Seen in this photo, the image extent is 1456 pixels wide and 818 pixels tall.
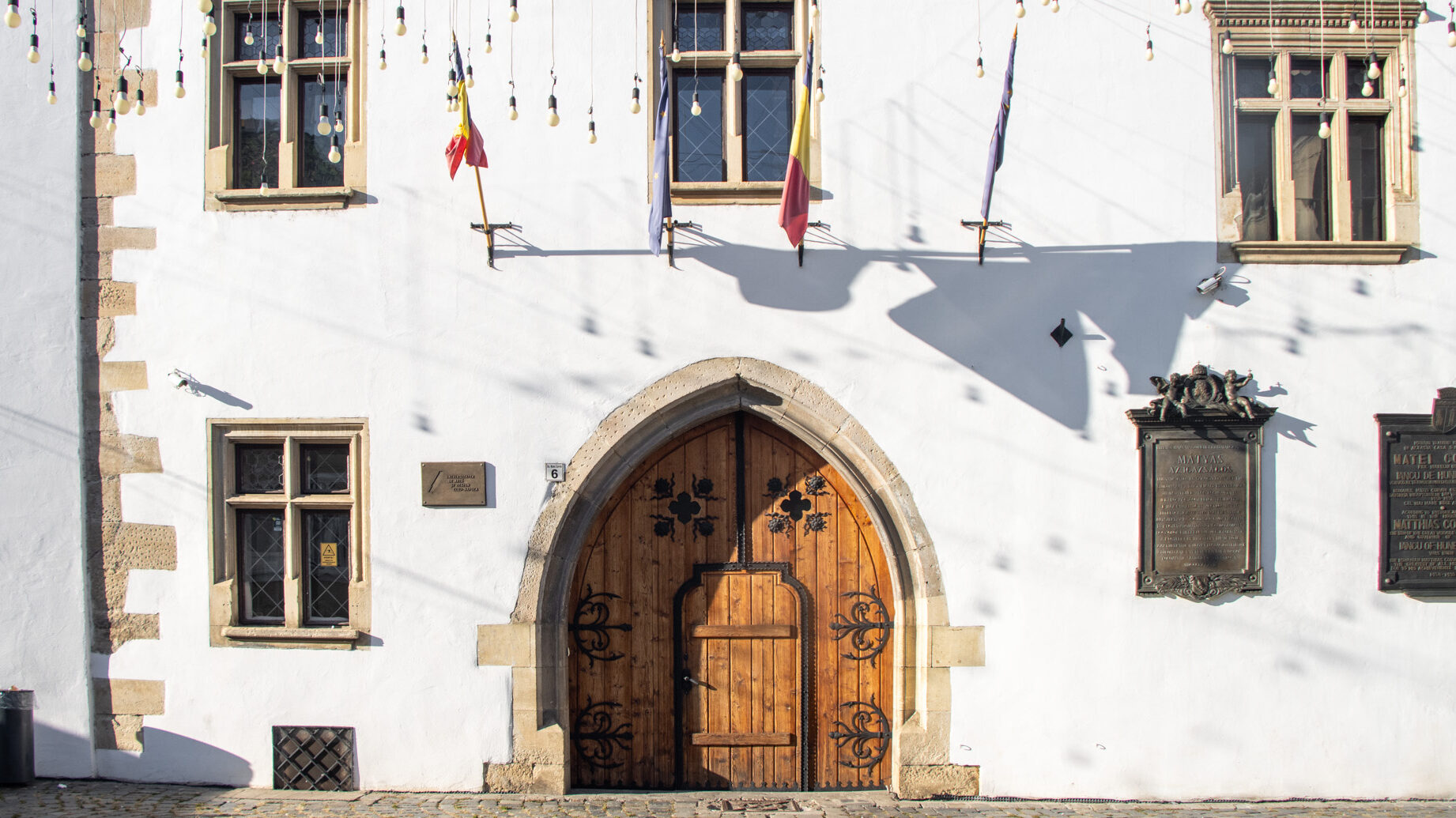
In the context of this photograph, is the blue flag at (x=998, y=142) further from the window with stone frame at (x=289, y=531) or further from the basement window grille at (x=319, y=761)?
the basement window grille at (x=319, y=761)

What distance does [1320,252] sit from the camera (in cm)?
517

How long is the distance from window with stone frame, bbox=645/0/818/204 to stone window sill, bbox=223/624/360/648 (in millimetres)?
3342

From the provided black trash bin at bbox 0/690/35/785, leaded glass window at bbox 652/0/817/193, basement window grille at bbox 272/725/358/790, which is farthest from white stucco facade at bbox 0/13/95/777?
leaded glass window at bbox 652/0/817/193

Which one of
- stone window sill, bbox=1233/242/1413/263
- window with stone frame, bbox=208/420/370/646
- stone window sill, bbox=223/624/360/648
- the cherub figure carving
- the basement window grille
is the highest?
stone window sill, bbox=1233/242/1413/263

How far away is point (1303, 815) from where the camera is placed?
495 centimetres

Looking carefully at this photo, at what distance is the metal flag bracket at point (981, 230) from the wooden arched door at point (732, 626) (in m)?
1.51

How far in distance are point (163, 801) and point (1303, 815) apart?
20.7 feet

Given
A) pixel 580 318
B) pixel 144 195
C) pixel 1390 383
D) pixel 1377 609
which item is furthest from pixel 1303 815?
pixel 144 195

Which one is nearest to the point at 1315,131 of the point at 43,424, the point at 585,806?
the point at 585,806

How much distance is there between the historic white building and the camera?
516cm

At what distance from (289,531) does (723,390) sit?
106 inches

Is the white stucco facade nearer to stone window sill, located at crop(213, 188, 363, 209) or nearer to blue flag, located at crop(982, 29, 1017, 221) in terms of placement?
stone window sill, located at crop(213, 188, 363, 209)

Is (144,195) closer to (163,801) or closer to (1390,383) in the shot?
(163,801)

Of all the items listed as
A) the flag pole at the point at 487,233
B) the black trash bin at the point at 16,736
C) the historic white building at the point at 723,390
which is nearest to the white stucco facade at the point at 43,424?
the historic white building at the point at 723,390
